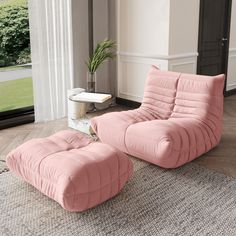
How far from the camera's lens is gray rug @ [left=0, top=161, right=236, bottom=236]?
81.5 inches

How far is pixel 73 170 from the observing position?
7.04 ft

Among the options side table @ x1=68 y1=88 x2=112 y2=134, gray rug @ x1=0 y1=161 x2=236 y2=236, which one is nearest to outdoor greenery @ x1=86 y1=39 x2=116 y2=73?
side table @ x1=68 y1=88 x2=112 y2=134

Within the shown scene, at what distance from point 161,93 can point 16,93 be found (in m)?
2.81

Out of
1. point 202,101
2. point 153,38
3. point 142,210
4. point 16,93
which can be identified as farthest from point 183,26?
point 142,210

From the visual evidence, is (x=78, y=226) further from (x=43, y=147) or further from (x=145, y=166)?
(x=145, y=166)

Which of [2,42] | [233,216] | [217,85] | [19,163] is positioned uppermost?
[2,42]

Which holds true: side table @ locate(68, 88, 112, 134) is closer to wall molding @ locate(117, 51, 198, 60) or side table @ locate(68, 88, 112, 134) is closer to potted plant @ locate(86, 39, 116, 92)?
potted plant @ locate(86, 39, 116, 92)

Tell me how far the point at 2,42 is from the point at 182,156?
289cm

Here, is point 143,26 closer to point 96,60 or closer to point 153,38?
point 153,38

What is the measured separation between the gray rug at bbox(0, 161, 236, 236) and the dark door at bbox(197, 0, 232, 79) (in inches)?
102

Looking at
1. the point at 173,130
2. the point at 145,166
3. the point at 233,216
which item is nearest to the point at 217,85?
the point at 173,130

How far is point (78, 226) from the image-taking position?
210cm

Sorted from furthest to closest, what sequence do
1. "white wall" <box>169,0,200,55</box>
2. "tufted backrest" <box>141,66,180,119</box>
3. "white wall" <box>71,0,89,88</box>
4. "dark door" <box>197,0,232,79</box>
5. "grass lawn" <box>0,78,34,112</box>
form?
1. "grass lawn" <box>0,78,34,112</box>
2. "dark door" <box>197,0,232,79</box>
3. "white wall" <box>71,0,89,88</box>
4. "white wall" <box>169,0,200,55</box>
5. "tufted backrest" <box>141,66,180,119</box>

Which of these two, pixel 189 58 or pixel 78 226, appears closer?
pixel 78 226
